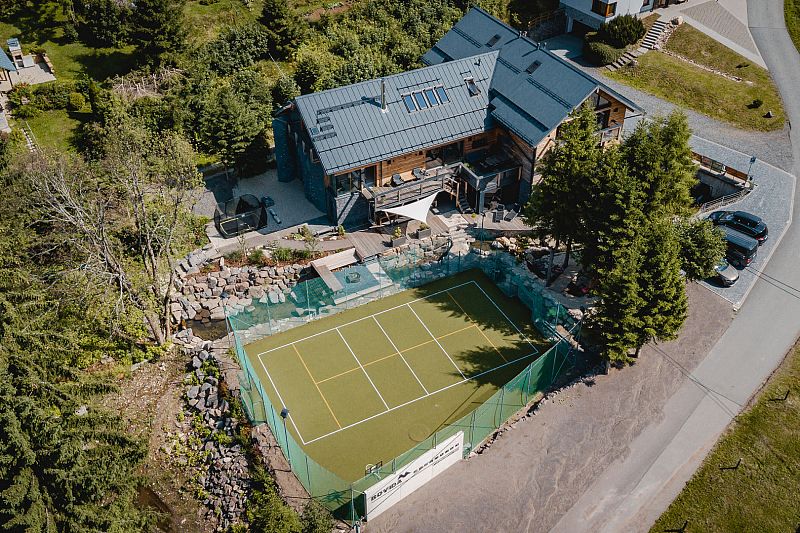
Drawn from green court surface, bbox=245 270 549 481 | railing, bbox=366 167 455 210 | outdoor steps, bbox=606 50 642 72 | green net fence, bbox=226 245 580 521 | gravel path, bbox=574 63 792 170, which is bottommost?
green court surface, bbox=245 270 549 481

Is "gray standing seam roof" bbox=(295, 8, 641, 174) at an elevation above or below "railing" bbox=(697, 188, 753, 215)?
above

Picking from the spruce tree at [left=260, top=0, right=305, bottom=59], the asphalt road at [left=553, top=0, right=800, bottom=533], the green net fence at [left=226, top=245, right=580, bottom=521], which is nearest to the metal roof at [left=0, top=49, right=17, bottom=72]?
the spruce tree at [left=260, top=0, right=305, bottom=59]

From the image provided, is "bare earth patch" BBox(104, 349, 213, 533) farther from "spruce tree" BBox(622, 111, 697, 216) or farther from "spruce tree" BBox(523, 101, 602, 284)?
"spruce tree" BBox(622, 111, 697, 216)

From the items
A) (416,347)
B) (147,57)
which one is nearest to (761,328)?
(416,347)

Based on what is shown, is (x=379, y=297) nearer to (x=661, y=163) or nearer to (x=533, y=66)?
(x=661, y=163)

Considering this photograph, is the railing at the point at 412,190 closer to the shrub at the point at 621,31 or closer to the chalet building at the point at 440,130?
the chalet building at the point at 440,130

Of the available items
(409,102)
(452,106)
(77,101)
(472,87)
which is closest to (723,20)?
(472,87)

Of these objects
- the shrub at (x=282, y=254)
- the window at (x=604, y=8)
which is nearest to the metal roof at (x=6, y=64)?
the shrub at (x=282, y=254)
